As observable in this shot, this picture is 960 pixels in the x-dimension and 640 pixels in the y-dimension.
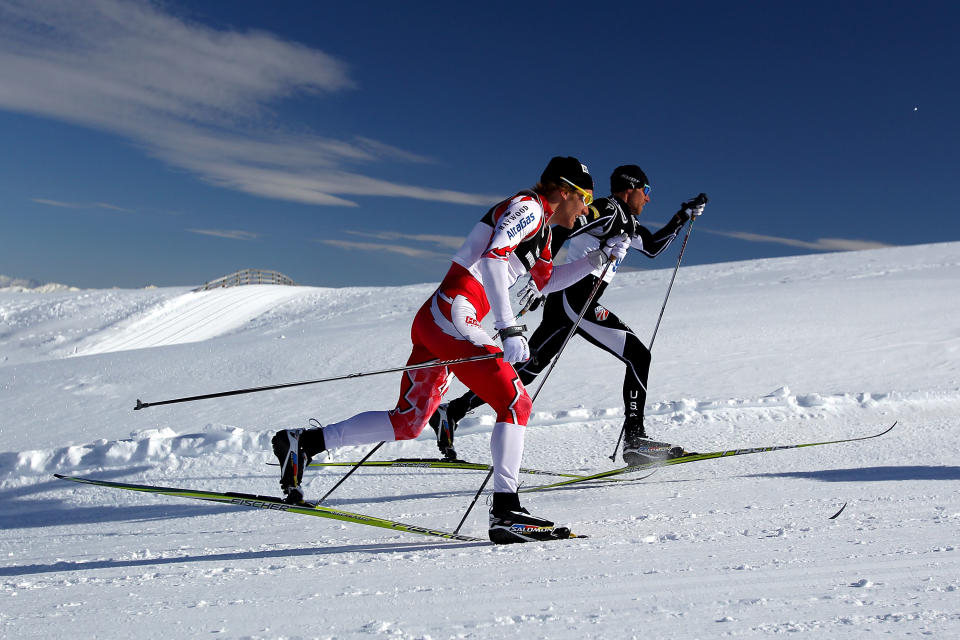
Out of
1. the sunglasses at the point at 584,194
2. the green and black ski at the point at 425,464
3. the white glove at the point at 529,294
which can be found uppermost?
the sunglasses at the point at 584,194

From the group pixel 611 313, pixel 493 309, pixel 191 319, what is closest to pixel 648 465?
pixel 611 313

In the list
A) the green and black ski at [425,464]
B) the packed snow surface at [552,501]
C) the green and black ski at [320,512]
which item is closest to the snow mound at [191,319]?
the packed snow surface at [552,501]

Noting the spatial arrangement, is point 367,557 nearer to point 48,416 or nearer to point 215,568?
point 215,568

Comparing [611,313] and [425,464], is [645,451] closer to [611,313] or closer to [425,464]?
[611,313]

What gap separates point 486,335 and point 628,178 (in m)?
1.99

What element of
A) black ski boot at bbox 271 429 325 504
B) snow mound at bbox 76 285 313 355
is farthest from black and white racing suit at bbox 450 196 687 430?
snow mound at bbox 76 285 313 355

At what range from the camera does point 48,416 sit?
7.73 metres

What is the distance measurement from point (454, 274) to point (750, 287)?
11.7 meters

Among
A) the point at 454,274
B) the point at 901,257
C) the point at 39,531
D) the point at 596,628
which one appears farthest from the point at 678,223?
the point at 901,257

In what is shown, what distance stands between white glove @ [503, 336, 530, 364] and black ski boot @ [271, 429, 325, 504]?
1.22m

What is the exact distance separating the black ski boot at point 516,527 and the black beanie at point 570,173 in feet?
5.09

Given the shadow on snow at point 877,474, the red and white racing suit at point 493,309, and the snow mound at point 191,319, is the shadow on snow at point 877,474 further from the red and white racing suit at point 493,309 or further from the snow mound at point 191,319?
the snow mound at point 191,319

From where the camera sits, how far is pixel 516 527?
3.21 meters

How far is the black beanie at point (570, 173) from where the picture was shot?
3.53 metres
